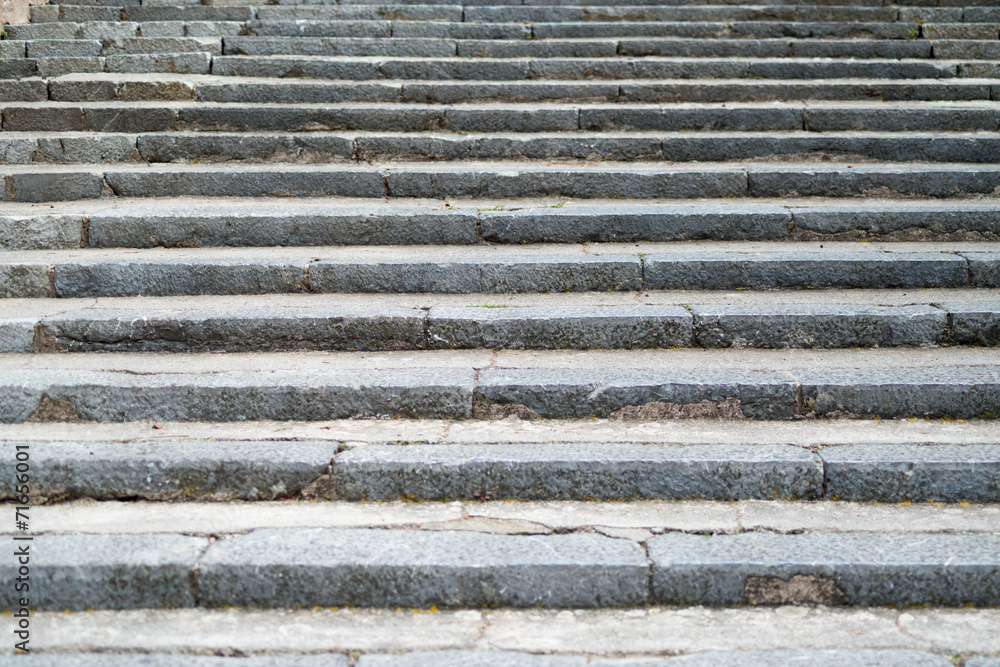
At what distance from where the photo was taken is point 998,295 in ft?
13.2

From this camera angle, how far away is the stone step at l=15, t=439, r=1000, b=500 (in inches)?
118

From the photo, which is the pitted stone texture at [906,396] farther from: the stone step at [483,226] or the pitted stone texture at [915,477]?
the stone step at [483,226]

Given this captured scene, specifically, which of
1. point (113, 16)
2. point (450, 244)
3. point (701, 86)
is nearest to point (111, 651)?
point (450, 244)

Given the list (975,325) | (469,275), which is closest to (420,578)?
(469,275)

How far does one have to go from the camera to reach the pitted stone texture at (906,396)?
332 centimetres

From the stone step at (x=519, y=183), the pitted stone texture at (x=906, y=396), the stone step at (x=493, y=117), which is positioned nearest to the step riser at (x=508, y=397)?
the pitted stone texture at (x=906, y=396)

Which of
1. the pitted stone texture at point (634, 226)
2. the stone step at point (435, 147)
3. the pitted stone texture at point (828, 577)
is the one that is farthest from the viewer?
the stone step at point (435, 147)

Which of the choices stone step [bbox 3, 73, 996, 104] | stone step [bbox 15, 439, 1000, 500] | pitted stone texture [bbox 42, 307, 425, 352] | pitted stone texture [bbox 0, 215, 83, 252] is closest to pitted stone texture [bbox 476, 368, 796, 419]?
stone step [bbox 15, 439, 1000, 500]

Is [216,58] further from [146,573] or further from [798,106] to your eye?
[146,573]

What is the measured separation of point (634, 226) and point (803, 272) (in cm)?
96

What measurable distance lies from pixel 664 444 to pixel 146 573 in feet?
6.38

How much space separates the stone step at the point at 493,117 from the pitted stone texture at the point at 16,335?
2.31m

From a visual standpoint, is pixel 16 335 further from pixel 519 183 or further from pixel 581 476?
pixel 519 183

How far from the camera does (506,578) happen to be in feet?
8.64
